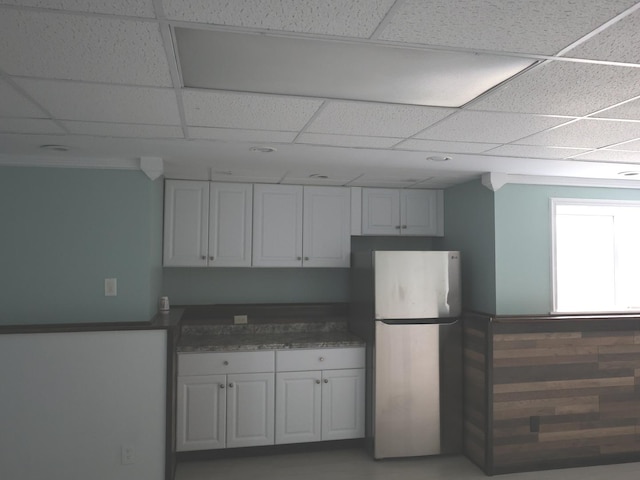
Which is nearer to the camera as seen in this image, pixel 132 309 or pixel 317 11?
pixel 317 11

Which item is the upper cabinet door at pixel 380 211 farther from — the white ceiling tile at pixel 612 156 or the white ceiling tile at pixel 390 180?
the white ceiling tile at pixel 612 156

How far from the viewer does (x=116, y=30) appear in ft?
4.31

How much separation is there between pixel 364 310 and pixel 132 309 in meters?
1.77

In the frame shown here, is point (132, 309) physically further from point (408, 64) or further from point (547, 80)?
point (547, 80)

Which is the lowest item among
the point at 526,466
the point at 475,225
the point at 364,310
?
the point at 526,466

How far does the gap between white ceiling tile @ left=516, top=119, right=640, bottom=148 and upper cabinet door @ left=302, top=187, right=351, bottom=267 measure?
1.88 metres

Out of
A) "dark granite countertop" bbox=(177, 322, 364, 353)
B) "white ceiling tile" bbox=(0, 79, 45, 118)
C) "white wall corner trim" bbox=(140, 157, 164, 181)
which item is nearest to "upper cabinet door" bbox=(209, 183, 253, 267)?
"dark granite countertop" bbox=(177, 322, 364, 353)

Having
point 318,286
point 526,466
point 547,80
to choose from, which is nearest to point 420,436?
point 526,466

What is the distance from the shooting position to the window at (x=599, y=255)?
387cm

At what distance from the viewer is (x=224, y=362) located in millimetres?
3541

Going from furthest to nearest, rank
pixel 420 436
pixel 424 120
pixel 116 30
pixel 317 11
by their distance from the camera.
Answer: pixel 420 436 < pixel 424 120 < pixel 116 30 < pixel 317 11

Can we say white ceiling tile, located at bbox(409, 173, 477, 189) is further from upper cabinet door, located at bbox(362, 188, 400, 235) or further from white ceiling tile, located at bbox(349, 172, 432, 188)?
upper cabinet door, located at bbox(362, 188, 400, 235)

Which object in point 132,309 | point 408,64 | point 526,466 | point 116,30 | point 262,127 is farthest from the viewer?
point 526,466

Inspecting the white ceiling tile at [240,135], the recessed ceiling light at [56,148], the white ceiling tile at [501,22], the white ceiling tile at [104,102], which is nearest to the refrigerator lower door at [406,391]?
the white ceiling tile at [240,135]
